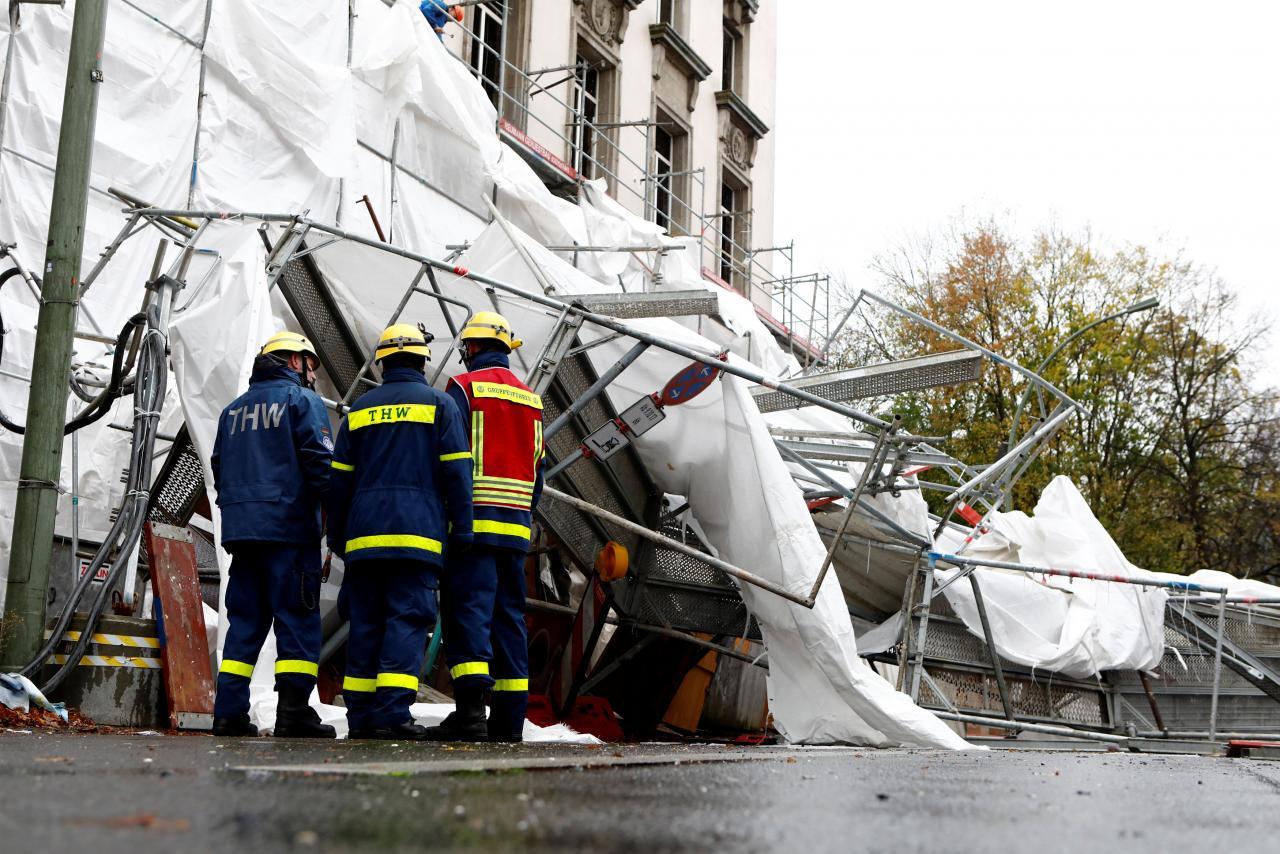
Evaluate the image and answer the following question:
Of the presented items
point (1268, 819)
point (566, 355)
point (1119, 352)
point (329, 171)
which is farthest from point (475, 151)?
point (1119, 352)

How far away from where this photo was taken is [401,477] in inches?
235

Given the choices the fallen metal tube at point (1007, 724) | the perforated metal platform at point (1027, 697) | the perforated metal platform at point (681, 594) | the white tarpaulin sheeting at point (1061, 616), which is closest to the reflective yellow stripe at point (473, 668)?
the perforated metal platform at point (681, 594)

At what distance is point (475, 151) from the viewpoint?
13500mm

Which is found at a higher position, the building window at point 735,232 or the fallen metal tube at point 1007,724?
the building window at point 735,232

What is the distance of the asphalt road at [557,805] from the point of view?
2311mm

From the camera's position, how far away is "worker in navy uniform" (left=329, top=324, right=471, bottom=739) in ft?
19.2

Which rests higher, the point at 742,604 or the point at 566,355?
the point at 566,355

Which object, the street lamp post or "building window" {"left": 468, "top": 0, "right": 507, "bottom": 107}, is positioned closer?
the street lamp post

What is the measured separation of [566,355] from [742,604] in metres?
2.82

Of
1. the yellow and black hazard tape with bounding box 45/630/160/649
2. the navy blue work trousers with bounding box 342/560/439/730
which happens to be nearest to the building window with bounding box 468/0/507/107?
the yellow and black hazard tape with bounding box 45/630/160/649

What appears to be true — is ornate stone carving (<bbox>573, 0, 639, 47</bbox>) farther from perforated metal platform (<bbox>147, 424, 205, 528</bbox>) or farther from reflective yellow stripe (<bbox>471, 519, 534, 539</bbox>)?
reflective yellow stripe (<bbox>471, 519, 534, 539</bbox>)

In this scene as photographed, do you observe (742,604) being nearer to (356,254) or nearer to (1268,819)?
(356,254)

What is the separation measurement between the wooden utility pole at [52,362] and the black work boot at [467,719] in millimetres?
Result: 1898

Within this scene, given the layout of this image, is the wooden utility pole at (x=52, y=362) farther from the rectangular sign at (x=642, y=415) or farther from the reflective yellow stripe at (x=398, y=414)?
the rectangular sign at (x=642, y=415)
